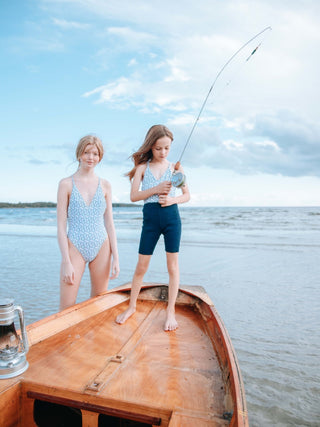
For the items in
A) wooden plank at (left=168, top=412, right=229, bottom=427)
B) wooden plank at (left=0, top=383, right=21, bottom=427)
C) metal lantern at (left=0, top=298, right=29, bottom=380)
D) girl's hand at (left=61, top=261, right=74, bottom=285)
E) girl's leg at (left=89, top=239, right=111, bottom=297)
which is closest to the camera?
wooden plank at (left=168, top=412, right=229, bottom=427)

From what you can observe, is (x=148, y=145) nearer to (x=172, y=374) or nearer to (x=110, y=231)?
(x=110, y=231)

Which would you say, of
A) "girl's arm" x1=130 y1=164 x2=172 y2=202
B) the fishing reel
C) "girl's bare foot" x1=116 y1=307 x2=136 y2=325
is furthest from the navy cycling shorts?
"girl's bare foot" x1=116 y1=307 x2=136 y2=325

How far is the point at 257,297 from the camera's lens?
5.78m

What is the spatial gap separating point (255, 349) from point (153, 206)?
2121mm

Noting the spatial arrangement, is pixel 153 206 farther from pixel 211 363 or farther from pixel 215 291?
pixel 215 291

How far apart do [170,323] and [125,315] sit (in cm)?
43

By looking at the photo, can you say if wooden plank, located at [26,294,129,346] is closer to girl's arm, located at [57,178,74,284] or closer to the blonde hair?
girl's arm, located at [57,178,74,284]

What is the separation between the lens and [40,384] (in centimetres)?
184

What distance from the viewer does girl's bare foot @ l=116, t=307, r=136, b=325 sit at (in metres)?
2.99

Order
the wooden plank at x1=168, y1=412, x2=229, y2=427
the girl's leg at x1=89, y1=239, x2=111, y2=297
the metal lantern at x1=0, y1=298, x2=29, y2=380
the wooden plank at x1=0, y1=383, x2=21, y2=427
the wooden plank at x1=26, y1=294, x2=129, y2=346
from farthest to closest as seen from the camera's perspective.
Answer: the girl's leg at x1=89, y1=239, x2=111, y2=297
the wooden plank at x1=26, y1=294, x2=129, y2=346
the metal lantern at x1=0, y1=298, x2=29, y2=380
the wooden plank at x1=0, y1=383, x2=21, y2=427
the wooden plank at x1=168, y1=412, x2=229, y2=427

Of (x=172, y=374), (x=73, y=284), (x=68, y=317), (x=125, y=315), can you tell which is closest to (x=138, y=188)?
(x=73, y=284)

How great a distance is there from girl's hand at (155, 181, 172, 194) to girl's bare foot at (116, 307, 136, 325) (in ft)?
3.75

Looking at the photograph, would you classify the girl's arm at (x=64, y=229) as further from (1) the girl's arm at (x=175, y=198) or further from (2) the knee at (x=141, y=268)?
(1) the girl's arm at (x=175, y=198)

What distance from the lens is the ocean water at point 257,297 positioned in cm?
302
